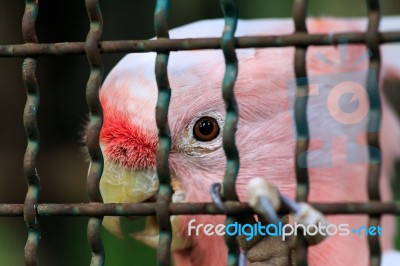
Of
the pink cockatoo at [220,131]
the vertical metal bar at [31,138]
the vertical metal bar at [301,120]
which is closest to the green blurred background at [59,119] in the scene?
the pink cockatoo at [220,131]

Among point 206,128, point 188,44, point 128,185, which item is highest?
point 188,44

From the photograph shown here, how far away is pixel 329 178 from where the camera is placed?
4.25 feet

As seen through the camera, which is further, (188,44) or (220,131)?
(220,131)

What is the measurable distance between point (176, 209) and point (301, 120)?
0.59 ft

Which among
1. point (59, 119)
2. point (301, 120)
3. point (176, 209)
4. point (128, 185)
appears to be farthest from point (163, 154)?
point (59, 119)

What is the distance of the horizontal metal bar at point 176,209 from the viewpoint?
728 millimetres

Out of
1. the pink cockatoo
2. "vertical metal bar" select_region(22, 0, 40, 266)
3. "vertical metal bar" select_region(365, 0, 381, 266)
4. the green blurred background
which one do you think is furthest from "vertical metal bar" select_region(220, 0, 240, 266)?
the green blurred background

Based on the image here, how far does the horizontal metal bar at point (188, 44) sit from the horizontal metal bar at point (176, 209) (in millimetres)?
180

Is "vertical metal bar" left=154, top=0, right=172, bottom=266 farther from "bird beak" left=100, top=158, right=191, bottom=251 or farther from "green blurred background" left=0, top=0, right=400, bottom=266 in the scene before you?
"green blurred background" left=0, top=0, right=400, bottom=266

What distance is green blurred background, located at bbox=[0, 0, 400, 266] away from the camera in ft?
7.16

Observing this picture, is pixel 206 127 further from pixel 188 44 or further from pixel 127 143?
pixel 188 44

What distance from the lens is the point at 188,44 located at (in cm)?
79

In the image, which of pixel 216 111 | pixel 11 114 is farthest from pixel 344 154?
pixel 11 114

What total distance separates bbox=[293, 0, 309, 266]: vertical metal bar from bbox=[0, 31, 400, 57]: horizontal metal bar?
0.05 feet
